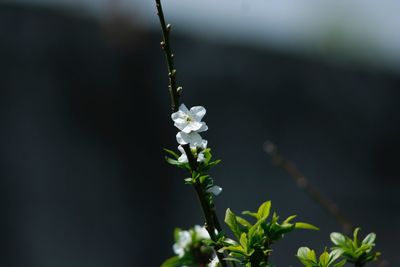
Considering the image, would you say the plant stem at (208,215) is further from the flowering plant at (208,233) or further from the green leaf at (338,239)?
the green leaf at (338,239)

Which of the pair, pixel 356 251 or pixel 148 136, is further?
pixel 148 136

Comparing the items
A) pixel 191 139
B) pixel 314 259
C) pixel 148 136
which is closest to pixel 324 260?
pixel 314 259

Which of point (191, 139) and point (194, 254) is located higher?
point (191, 139)

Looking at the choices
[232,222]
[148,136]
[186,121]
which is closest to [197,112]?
[186,121]

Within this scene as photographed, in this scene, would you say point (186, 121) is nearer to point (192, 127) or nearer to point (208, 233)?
point (192, 127)

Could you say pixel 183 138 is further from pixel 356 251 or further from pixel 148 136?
pixel 148 136

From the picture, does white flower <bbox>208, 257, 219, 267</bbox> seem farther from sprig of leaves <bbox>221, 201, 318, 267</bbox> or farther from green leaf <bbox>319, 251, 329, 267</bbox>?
green leaf <bbox>319, 251, 329, 267</bbox>

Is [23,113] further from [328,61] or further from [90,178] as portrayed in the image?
[328,61]

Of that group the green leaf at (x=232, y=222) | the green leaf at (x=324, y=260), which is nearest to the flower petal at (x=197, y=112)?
the green leaf at (x=232, y=222)

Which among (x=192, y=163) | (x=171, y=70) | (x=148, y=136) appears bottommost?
(x=148, y=136)
